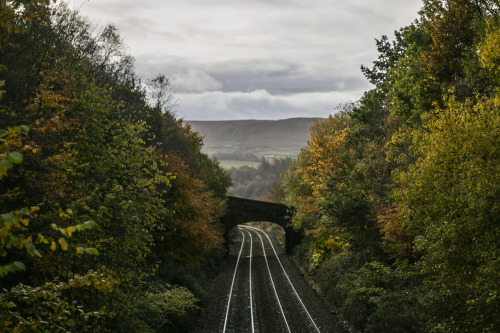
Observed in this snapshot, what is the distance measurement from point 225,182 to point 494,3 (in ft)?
106

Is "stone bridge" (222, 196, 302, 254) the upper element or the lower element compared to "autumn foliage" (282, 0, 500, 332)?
lower

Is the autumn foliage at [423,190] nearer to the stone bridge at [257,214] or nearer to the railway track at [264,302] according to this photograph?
the railway track at [264,302]

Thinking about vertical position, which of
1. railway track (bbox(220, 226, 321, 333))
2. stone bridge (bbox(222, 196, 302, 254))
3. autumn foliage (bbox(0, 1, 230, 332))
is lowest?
railway track (bbox(220, 226, 321, 333))

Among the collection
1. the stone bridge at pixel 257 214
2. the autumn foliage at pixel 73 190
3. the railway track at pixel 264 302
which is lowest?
the railway track at pixel 264 302

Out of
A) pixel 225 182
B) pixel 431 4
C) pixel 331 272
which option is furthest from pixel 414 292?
pixel 225 182

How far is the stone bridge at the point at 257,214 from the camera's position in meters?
44.2

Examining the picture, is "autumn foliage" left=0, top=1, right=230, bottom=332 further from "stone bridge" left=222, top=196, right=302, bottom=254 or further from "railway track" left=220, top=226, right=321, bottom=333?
"stone bridge" left=222, top=196, right=302, bottom=254

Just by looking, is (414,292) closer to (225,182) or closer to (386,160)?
(386,160)

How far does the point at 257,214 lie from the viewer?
44688 millimetres

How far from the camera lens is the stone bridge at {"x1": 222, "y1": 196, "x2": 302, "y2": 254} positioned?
44188mm

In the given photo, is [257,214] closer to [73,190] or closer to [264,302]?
[264,302]

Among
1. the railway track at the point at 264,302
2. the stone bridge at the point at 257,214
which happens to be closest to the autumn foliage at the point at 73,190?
the railway track at the point at 264,302

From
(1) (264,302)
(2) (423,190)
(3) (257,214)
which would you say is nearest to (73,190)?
(2) (423,190)

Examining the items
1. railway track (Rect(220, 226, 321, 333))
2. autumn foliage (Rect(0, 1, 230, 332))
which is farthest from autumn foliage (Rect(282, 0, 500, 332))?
autumn foliage (Rect(0, 1, 230, 332))
